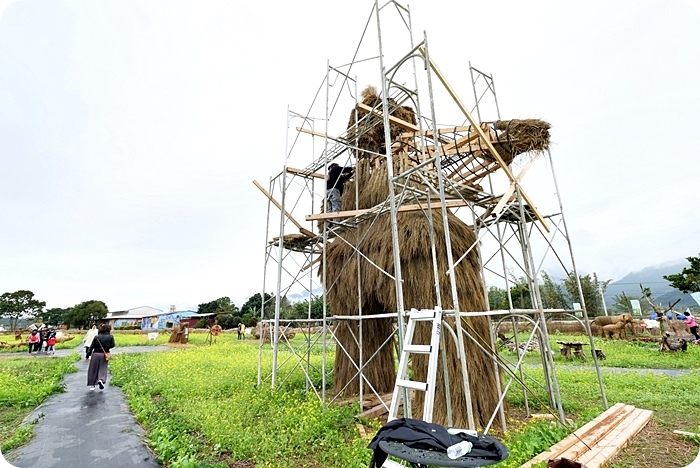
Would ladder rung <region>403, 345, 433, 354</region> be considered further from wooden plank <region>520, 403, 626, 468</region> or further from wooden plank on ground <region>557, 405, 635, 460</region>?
wooden plank on ground <region>557, 405, 635, 460</region>

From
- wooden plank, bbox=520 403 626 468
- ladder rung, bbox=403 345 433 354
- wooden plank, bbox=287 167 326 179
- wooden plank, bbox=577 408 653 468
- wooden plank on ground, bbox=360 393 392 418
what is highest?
wooden plank, bbox=287 167 326 179

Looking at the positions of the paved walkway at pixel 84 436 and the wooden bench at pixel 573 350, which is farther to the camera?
the wooden bench at pixel 573 350

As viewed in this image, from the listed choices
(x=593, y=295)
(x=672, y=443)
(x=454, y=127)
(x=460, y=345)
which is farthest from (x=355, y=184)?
(x=593, y=295)

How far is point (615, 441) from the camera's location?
4.70 meters

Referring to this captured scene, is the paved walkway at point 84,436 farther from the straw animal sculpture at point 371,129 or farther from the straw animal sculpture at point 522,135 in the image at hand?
the straw animal sculpture at point 522,135

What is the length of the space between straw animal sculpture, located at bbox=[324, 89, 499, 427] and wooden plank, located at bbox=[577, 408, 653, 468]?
1.75 m

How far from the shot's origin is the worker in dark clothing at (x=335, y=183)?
9273 mm

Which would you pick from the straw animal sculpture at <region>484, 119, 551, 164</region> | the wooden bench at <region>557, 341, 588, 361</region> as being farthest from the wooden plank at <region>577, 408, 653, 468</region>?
the wooden bench at <region>557, 341, 588, 361</region>

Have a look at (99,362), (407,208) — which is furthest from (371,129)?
(99,362)

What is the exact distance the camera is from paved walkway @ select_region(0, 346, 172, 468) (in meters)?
5.32

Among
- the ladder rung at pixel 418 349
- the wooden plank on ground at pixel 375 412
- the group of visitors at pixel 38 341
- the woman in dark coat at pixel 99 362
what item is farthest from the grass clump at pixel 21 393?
the group of visitors at pixel 38 341

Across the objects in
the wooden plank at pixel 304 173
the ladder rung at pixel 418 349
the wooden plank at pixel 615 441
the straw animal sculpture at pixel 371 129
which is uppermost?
the straw animal sculpture at pixel 371 129

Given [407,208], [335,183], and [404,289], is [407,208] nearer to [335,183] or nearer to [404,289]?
[404,289]

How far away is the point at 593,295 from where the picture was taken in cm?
2872
